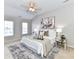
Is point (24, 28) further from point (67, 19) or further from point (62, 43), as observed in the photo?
point (67, 19)

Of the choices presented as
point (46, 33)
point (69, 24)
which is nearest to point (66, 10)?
point (69, 24)

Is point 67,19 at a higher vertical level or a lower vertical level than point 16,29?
higher

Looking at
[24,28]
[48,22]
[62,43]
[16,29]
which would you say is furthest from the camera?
[24,28]

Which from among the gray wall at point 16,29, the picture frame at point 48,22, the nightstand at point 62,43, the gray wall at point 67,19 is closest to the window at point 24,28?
the gray wall at point 16,29

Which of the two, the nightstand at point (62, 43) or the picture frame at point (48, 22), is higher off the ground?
the picture frame at point (48, 22)

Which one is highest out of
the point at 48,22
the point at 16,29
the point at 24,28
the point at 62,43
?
the point at 48,22

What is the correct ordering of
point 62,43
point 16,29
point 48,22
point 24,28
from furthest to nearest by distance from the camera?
point 24,28, point 16,29, point 48,22, point 62,43

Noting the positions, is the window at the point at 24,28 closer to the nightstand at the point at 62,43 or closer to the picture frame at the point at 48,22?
the picture frame at the point at 48,22

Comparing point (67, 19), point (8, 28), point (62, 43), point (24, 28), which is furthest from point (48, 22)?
point (8, 28)

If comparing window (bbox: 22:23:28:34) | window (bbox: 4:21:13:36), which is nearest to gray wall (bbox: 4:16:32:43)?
window (bbox: 4:21:13:36)

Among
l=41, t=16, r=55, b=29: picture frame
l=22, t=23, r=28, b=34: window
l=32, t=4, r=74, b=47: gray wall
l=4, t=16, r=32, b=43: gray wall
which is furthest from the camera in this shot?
l=22, t=23, r=28, b=34: window

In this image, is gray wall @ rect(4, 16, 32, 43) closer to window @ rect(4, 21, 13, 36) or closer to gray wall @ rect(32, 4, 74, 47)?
window @ rect(4, 21, 13, 36)

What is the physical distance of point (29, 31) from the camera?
9102 mm
